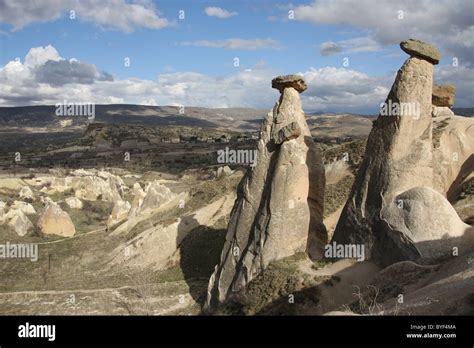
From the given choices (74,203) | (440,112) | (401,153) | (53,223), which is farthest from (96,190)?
(401,153)

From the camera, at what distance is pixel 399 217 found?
14102 millimetres

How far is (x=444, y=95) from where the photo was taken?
21.8 metres

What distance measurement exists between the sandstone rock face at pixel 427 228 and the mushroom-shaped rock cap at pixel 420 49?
389 centimetres

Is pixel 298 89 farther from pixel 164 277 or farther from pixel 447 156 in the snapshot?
pixel 164 277

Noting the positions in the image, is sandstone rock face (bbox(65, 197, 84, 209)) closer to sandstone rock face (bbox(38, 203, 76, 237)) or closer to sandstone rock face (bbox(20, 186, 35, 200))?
sandstone rock face (bbox(20, 186, 35, 200))

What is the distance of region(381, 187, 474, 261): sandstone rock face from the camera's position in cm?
1338

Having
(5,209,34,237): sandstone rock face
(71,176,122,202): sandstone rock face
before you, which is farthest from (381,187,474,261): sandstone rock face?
(71,176,122,202): sandstone rock face

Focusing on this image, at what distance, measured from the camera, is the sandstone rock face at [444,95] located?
21594 millimetres

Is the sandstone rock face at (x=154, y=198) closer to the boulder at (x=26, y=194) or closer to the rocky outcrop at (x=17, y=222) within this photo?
the rocky outcrop at (x=17, y=222)

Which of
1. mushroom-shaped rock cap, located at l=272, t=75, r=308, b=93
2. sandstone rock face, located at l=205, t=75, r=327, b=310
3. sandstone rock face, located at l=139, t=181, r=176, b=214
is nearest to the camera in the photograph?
sandstone rock face, located at l=205, t=75, r=327, b=310

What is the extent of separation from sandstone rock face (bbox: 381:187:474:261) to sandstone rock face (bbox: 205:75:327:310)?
2957 millimetres

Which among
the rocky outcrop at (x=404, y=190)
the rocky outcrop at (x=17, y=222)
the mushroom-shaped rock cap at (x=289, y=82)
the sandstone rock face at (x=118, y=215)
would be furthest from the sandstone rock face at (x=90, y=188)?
the rocky outcrop at (x=404, y=190)
